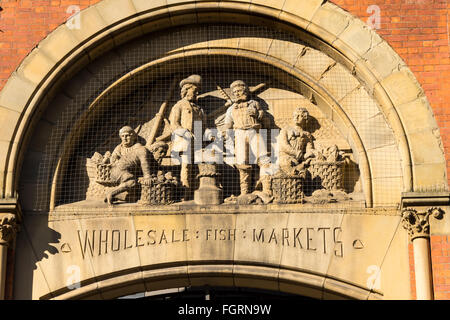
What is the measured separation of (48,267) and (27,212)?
803 millimetres

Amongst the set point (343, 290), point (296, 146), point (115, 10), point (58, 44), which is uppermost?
point (115, 10)

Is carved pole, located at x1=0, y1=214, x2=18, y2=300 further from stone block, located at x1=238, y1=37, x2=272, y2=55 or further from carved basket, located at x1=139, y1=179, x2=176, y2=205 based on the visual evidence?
stone block, located at x1=238, y1=37, x2=272, y2=55

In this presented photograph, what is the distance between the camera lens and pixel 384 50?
15352mm

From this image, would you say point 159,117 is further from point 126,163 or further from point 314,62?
point 314,62

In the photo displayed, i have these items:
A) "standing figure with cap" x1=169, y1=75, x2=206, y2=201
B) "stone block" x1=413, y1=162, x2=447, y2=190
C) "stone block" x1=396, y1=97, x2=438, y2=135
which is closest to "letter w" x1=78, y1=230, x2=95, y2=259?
"standing figure with cap" x1=169, y1=75, x2=206, y2=201

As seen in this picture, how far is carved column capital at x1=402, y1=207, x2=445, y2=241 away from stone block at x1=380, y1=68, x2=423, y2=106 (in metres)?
1.48

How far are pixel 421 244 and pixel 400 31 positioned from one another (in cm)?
288

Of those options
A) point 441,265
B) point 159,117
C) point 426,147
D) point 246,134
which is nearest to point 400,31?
point 426,147

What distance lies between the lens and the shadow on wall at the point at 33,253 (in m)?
14.9

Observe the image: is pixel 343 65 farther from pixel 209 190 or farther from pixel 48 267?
pixel 48 267

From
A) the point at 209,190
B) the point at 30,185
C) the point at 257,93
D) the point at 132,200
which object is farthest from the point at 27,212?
the point at 257,93

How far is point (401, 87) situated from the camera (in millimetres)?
15172
